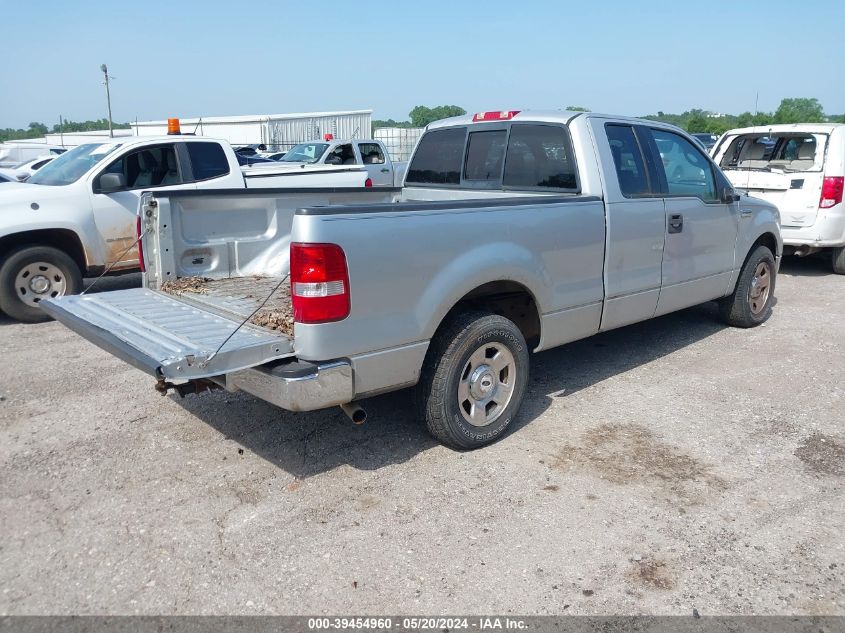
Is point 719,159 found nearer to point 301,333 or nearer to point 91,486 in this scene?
point 301,333

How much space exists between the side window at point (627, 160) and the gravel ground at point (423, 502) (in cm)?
152

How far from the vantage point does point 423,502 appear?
3715mm

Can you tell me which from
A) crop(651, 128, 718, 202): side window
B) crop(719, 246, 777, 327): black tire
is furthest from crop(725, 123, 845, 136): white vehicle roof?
crop(651, 128, 718, 202): side window

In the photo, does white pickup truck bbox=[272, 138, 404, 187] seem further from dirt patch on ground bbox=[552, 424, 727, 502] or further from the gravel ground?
dirt patch on ground bbox=[552, 424, 727, 502]

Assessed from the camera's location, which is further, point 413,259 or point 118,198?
point 118,198

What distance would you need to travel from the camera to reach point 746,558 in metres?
3.26

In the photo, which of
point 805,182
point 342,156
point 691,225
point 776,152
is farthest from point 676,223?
point 342,156

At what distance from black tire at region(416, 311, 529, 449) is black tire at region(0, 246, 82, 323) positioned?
5089mm

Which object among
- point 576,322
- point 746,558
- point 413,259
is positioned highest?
point 413,259

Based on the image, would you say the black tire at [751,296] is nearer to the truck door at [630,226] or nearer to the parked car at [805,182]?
the truck door at [630,226]

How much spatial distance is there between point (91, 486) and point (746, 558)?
3.36 metres

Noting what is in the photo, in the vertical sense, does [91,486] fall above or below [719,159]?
below

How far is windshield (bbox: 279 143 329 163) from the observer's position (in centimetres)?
1596

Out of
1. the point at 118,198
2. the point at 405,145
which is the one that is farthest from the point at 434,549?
the point at 405,145
